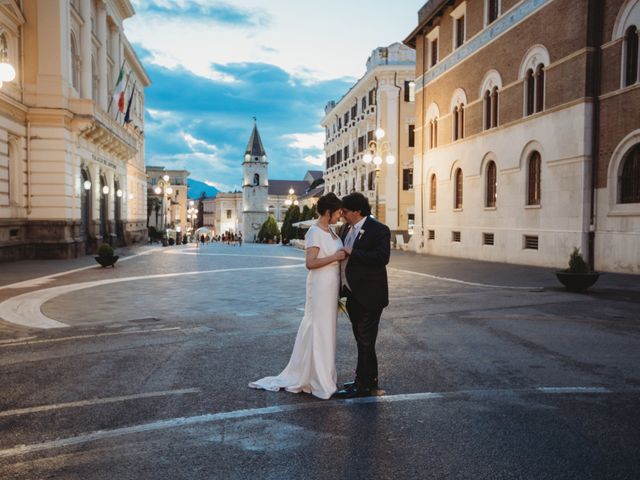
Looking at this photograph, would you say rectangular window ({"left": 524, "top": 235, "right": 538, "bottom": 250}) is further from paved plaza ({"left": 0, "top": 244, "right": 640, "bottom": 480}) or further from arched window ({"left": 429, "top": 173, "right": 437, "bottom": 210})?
arched window ({"left": 429, "top": 173, "right": 437, "bottom": 210})

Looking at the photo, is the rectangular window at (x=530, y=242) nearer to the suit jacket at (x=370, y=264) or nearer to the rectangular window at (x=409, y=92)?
the suit jacket at (x=370, y=264)

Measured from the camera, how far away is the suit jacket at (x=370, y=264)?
17.6ft

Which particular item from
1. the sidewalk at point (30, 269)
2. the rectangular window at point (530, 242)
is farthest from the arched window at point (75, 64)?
the rectangular window at point (530, 242)

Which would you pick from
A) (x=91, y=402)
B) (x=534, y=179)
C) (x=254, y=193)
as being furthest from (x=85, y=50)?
(x=254, y=193)

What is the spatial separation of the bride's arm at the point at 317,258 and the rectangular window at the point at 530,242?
18.3 metres

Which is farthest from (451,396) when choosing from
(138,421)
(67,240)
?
(67,240)

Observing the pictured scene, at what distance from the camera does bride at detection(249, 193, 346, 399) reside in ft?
18.0

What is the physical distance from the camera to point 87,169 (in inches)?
1196

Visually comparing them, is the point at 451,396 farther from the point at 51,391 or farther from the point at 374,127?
the point at 374,127

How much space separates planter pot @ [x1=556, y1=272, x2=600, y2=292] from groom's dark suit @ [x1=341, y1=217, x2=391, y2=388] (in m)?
9.58

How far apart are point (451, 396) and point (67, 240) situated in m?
23.9

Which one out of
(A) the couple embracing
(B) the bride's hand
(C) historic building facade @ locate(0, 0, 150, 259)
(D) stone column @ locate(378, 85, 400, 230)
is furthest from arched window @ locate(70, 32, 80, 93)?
(B) the bride's hand

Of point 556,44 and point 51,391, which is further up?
point 556,44

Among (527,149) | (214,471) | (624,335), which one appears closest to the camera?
(214,471)
